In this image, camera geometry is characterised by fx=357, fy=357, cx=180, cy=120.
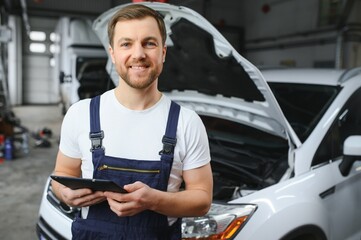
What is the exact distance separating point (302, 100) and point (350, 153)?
2.57 feet

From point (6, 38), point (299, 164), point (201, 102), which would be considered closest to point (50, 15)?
point (6, 38)

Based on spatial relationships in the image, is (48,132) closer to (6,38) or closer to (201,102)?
(6,38)

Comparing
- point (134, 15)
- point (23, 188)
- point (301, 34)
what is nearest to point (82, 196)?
point (134, 15)

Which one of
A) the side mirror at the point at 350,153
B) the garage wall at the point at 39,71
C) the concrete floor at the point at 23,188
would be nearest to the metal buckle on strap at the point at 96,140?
the side mirror at the point at 350,153

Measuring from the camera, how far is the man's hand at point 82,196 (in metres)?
1.03

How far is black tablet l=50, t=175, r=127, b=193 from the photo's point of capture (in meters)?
0.95

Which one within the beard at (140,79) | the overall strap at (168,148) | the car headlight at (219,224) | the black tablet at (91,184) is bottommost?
the car headlight at (219,224)

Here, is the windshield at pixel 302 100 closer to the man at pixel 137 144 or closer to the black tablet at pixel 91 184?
the man at pixel 137 144

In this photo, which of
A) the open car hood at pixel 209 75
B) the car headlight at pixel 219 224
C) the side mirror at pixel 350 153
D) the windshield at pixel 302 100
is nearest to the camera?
the car headlight at pixel 219 224

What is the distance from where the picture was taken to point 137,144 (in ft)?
3.59

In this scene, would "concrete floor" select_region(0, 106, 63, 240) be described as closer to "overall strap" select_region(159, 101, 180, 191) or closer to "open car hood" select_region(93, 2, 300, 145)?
"open car hood" select_region(93, 2, 300, 145)

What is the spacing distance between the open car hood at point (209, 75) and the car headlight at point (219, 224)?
52cm

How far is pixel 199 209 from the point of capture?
111cm

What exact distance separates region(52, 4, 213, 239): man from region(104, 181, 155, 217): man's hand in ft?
0.12
